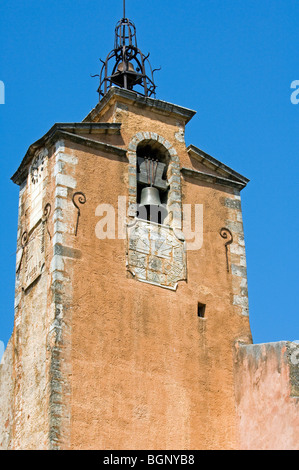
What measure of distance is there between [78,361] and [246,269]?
12.2 feet

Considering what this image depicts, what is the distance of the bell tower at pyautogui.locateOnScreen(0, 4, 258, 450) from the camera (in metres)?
15.0

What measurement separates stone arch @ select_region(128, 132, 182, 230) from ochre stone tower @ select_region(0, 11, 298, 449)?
2 cm

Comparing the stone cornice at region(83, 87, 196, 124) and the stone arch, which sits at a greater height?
the stone cornice at region(83, 87, 196, 124)

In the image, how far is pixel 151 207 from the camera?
1706 cm

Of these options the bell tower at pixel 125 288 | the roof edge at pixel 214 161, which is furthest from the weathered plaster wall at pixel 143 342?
the roof edge at pixel 214 161

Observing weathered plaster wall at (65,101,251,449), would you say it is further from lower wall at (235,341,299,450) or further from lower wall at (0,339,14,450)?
lower wall at (0,339,14,450)

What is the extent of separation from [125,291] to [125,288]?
5cm

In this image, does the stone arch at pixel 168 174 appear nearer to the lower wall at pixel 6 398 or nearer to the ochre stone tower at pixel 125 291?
the ochre stone tower at pixel 125 291

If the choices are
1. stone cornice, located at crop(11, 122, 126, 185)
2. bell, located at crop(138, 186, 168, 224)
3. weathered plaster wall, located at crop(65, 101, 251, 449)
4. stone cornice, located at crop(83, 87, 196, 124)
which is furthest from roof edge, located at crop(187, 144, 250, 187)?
stone cornice, located at crop(11, 122, 126, 185)

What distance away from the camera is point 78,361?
15008mm

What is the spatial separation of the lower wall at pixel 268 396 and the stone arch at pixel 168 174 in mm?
2375

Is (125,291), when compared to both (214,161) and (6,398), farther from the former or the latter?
(214,161)
